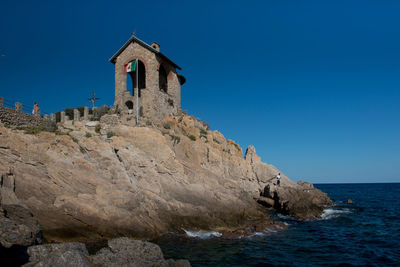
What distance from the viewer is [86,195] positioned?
1486cm

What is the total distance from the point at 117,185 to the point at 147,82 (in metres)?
14.7

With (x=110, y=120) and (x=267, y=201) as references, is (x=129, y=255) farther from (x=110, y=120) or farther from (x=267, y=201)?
(x=267, y=201)

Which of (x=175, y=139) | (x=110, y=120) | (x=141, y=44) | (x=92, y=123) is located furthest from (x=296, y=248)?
(x=141, y=44)

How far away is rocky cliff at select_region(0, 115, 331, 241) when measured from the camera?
1350 cm

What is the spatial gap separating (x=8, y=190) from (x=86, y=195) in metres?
3.74

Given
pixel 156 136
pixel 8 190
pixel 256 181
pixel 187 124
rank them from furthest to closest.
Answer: pixel 256 181
pixel 187 124
pixel 156 136
pixel 8 190

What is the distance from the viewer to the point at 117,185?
16609 millimetres

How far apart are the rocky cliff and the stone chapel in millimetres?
2998

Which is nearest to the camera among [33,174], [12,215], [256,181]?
[12,215]

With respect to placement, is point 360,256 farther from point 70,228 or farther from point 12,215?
point 12,215

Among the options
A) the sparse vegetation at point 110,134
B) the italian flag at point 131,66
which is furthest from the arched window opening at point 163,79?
the sparse vegetation at point 110,134

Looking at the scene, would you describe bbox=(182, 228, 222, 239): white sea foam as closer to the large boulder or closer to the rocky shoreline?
the rocky shoreline

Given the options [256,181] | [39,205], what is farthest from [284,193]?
[39,205]

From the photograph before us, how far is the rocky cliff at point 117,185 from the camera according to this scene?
13.5 m
